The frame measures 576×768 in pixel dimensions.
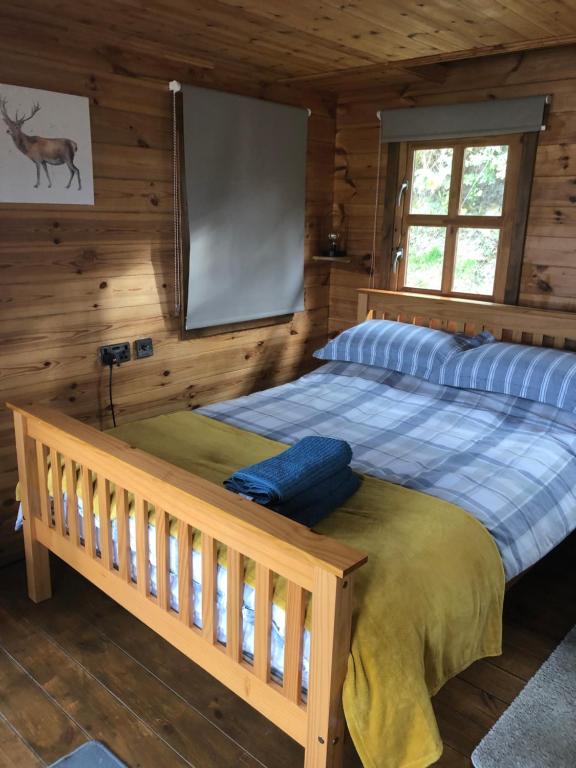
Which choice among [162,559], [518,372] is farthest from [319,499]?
[518,372]

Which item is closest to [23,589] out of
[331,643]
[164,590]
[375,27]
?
[164,590]

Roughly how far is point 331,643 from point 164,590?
0.63 metres

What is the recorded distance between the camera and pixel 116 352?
9.17ft

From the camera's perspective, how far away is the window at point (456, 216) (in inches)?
121

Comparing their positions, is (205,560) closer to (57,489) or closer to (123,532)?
(123,532)

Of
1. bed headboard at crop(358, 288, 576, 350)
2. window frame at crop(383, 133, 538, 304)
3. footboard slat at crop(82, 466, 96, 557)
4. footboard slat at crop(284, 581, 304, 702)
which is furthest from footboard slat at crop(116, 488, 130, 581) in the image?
window frame at crop(383, 133, 538, 304)

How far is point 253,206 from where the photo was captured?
3.21 m

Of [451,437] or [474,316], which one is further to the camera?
[474,316]

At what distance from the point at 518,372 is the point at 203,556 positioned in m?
1.67

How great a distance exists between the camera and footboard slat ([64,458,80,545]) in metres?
2.02

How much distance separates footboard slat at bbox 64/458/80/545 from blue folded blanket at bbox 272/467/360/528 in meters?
0.76

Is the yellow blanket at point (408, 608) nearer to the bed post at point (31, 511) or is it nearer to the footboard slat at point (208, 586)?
the footboard slat at point (208, 586)

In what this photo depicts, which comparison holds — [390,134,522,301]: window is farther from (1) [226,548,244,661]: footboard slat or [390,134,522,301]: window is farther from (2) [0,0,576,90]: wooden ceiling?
(1) [226,548,244,661]: footboard slat

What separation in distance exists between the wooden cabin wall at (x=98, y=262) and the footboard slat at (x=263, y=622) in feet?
4.87
